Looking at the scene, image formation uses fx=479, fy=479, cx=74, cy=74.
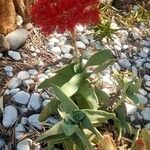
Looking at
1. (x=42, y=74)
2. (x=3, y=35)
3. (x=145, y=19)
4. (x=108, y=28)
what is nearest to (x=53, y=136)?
(x=42, y=74)

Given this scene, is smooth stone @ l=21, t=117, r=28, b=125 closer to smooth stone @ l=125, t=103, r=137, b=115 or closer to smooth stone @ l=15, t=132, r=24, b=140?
smooth stone @ l=15, t=132, r=24, b=140

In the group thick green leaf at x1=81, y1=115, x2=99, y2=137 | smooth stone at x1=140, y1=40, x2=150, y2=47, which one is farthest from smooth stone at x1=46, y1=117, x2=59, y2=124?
smooth stone at x1=140, y1=40, x2=150, y2=47

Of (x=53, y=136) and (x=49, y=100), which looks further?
(x=49, y=100)

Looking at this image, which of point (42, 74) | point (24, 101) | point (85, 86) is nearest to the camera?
point (85, 86)

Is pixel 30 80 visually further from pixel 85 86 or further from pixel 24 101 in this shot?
pixel 85 86

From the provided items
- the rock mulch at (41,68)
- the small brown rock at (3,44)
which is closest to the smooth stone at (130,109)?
the rock mulch at (41,68)

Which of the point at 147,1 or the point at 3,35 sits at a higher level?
the point at 3,35

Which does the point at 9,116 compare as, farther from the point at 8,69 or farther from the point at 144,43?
the point at 144,43

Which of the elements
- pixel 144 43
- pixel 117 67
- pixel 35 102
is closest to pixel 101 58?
pixel 35 102
